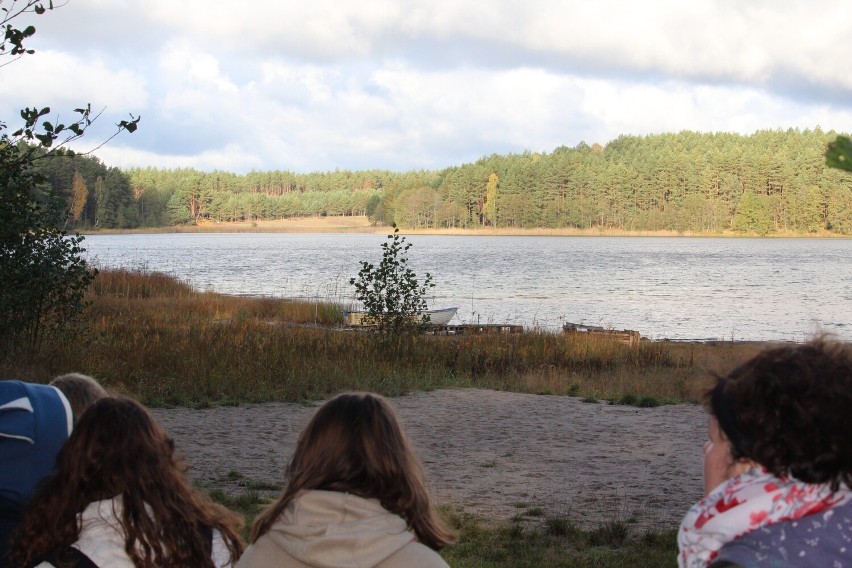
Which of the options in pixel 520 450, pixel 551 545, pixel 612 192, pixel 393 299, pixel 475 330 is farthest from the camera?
pixel 612 192

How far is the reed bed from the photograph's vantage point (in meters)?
12.0

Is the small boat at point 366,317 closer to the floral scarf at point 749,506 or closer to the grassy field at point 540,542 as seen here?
the grassy field at point 540,542

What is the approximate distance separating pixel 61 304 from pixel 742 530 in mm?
13012

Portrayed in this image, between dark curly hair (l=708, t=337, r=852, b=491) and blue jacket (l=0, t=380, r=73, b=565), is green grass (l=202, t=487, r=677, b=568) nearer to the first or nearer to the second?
blue jacket (l=0, t=380, r=73, b=565)

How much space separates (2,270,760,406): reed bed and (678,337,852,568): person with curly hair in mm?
9275

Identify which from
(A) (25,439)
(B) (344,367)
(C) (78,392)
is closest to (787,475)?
(A) (25,439)

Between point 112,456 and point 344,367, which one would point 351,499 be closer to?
point 112,456

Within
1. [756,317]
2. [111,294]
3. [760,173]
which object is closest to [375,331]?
[111,294]

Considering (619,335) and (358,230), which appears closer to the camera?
(619,335)

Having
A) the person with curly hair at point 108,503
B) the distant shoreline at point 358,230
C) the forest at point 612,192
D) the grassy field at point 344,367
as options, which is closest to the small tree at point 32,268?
the grassy field at point 344,367

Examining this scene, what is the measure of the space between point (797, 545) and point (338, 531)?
103 cm

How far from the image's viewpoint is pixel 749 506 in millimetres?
1476

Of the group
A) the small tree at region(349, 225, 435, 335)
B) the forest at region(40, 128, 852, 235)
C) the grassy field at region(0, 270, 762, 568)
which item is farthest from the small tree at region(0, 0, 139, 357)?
the forest at region(40, 128, 852, 235)

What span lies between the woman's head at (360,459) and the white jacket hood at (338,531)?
0.10 feet
